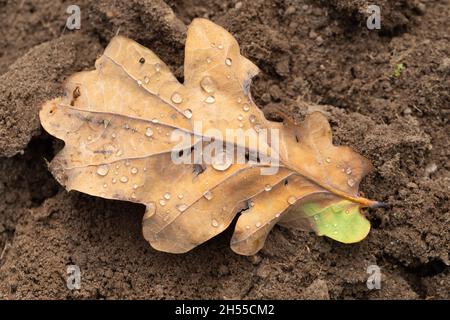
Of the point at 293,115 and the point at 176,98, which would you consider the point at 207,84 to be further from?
the point at 293,115

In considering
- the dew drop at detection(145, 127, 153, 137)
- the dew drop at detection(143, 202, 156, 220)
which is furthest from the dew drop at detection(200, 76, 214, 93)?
the dew drop at detection(143, 202, 156, 220)

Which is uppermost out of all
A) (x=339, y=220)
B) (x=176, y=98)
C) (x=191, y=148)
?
(x=176, y=98)

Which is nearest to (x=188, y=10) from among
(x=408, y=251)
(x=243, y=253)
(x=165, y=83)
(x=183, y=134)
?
(x=165, y=83)

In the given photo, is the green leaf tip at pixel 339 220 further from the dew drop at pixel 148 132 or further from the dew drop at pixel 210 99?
the dew drop at pixel 148 132

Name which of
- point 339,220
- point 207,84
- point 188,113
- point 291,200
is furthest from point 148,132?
point 339,220

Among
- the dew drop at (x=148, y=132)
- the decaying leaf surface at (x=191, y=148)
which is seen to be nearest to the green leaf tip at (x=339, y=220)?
the decaying leaf surface at (x=191, y=148)

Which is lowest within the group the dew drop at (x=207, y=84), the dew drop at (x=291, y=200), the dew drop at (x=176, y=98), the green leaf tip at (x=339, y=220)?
the green leaf tip at (x=339, y=220)

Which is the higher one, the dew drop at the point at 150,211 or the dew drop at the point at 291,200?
the dew drop at the point at 150,211
